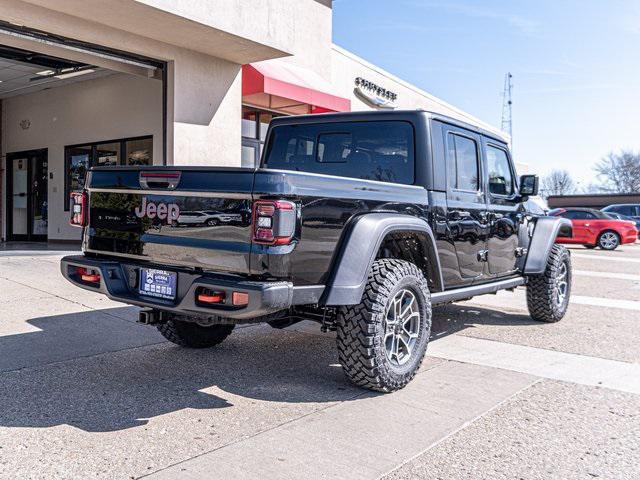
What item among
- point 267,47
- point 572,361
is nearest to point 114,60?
point 267,47

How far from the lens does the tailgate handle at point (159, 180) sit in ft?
12.3

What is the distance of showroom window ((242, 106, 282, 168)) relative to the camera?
13.2m

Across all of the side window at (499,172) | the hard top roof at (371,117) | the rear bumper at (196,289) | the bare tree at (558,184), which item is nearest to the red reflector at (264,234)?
the rear bumper at (196,289)

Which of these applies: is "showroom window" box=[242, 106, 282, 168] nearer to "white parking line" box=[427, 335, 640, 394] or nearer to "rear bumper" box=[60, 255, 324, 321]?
"white parking line" box=[427, 335, 640, 394]

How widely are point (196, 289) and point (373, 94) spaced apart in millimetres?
15762

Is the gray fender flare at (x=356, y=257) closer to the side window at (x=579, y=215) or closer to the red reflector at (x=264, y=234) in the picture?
the red reflector at (x=264, y=234)

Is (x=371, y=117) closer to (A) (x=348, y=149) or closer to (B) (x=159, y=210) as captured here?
(A) (x=348, y=149)

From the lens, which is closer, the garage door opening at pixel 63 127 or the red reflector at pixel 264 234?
the red reflector at pixel 264 234

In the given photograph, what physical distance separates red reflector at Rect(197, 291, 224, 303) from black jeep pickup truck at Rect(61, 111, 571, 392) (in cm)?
1

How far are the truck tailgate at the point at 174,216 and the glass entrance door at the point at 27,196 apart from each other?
1259 cm

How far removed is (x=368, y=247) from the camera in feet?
12.6

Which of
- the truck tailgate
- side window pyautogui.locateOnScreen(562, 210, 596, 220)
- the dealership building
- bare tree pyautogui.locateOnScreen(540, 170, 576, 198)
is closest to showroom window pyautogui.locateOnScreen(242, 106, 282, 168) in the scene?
the dealership building

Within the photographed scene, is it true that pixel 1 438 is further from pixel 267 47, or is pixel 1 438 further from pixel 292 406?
pixel 267 47

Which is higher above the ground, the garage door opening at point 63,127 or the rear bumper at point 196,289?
the garage door opening at point 63,127
